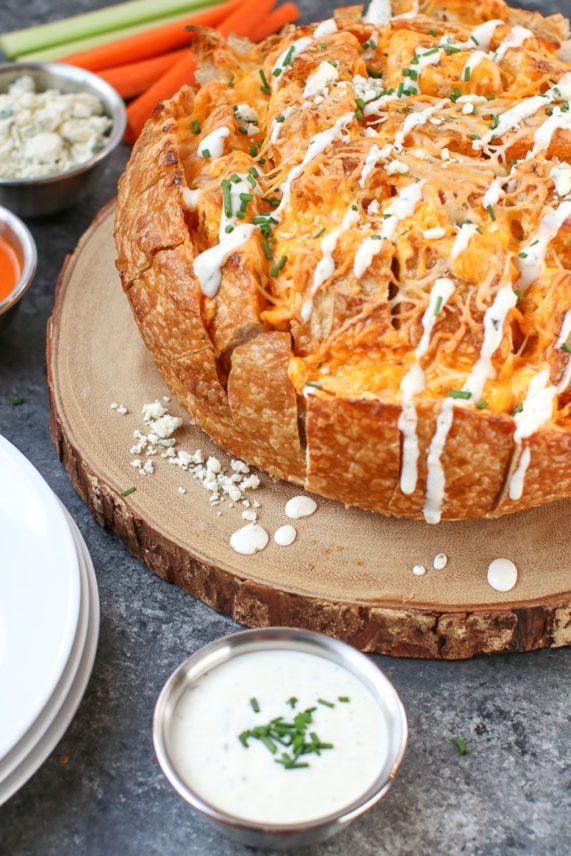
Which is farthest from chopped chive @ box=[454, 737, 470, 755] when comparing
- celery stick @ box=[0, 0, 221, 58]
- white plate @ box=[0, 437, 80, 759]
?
celery stick @ box=[0, 0, 221, 58]

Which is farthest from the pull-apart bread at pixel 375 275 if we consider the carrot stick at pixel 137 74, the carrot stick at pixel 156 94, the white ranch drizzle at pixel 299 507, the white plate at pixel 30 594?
the carrot stick at pixel 137 74

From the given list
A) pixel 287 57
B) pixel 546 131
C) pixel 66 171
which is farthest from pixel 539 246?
pixel 66 171

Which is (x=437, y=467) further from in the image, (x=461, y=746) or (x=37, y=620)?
(x=37, y=620)

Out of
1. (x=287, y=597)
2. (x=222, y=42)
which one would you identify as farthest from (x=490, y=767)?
(x=222, y=42)

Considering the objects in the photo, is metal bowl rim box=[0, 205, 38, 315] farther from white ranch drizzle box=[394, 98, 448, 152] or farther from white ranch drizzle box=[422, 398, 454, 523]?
white ranch drizzle box=[422, 398, 454, 523]

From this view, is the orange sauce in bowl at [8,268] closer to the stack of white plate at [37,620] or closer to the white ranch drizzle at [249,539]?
the stack of white plate at [37,620]
